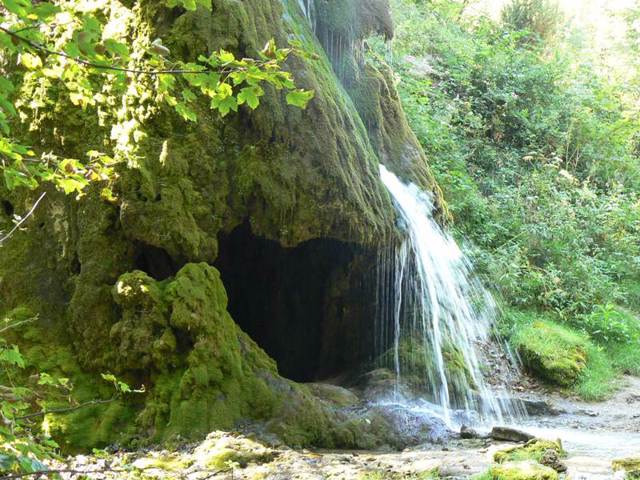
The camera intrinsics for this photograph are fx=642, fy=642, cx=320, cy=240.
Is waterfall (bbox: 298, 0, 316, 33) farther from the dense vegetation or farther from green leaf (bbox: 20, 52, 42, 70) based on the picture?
green leaf (bbox: 20, 52, 42, 70)

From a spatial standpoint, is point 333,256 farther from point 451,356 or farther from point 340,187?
point 451,356

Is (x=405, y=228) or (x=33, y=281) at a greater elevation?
(x=405, y=228)

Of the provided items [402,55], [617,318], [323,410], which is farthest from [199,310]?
[402,55]

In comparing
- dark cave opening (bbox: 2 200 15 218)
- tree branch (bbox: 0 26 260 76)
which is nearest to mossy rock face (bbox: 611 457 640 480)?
tree branch (bbox: 0 26 260 76)

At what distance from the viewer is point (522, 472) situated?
3.94 metres

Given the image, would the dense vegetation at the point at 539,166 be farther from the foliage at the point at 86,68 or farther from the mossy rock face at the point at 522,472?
the foliage at the point at 86,68

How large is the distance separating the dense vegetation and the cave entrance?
2896 mm

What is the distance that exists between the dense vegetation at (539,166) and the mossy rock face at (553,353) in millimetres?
20

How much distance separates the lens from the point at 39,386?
5.66m

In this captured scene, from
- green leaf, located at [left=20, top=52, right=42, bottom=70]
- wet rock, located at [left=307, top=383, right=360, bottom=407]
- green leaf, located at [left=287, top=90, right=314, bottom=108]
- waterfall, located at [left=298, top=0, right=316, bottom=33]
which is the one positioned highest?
waterfall, located at [left=298, top=0, right=316, bottom=33]

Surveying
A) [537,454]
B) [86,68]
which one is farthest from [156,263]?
[537,454]

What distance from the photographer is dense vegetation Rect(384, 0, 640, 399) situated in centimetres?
1059

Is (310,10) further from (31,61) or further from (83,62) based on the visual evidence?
(83,62)

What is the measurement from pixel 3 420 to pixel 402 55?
1600 cm
